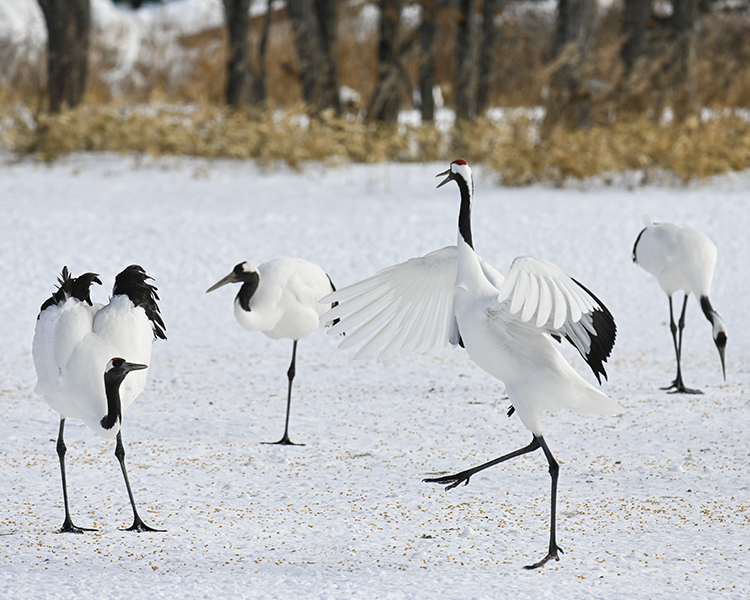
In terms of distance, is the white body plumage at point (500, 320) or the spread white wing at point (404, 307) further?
the spread white wing at point (404, 307)

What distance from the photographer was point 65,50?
1402cm

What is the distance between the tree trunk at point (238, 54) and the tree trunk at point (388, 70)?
207 cm

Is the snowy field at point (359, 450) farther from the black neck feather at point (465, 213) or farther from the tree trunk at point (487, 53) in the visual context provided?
the tree trunk at point (487, 53)

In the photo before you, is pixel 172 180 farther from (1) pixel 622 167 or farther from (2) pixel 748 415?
(2) pixel 748 415

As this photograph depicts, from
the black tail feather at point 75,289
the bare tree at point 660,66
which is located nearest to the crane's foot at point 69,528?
the black tail feather at point 75,289

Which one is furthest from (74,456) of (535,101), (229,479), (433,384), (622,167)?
(535,101)

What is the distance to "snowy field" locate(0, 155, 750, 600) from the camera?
3.51 meters

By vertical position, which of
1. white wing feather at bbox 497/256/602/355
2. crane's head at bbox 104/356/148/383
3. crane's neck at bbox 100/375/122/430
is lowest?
crane's neck at bbox 100/375/122/430

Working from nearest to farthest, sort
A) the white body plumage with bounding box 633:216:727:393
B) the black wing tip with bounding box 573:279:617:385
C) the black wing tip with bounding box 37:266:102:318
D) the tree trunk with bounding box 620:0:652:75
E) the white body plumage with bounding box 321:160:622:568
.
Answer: the white body plumage with bounding box 321:160:622:568 → the black wing tip with bounding box 573:279:617:385 → the black wing tip with bounding box 37:266:102:318 → the white body plumage with bounding box 633:216:727:393 → the tree trunk with bounding box 620:0:652:75

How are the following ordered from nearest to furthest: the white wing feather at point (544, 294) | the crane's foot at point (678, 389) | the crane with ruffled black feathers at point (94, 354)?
1. the white wing feather at point (544, 294)
2. the crane with ruffled black feathers at point (94, 354)
3. the crane's foot at point (678, 389)

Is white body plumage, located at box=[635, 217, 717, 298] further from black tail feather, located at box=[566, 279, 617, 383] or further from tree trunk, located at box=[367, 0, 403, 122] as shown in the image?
tree trunk, located at box=[367, 0, 403, 122]

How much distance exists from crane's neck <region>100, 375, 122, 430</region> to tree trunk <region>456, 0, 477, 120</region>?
463 inches

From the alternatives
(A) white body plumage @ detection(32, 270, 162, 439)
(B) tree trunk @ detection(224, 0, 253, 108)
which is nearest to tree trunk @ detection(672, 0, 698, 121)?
(B) tree trunk @ detection(224, 0, 253, 108)

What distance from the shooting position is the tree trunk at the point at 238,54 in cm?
1502
